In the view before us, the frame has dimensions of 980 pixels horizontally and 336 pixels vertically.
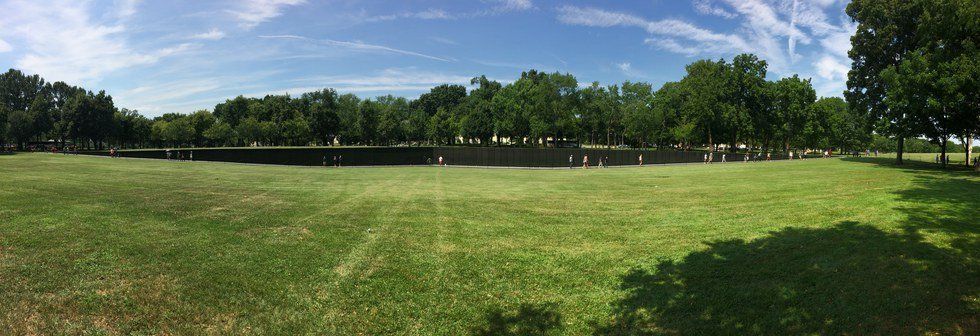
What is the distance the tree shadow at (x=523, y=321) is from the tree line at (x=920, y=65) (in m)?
28.5

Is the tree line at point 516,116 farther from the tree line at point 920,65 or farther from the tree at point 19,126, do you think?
the tree line at point 920,65

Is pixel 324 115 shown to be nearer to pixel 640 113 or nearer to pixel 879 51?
pixel 640 113

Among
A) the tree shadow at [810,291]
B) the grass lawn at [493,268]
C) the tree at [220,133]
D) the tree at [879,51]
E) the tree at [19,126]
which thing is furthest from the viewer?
the tree at [220,133]

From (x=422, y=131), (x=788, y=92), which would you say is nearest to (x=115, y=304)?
(x=788, y=92)

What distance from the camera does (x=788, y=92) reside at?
235ft

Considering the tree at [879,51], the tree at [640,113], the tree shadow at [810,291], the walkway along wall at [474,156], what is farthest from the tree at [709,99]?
the tree shadow at [810,291]

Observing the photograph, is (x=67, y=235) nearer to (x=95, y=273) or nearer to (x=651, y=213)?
(x=95, y=273)

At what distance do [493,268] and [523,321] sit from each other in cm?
226

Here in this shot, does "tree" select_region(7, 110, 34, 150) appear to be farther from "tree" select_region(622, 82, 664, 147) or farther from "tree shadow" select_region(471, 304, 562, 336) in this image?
"tree" select_region(622, 82, 664, 147)

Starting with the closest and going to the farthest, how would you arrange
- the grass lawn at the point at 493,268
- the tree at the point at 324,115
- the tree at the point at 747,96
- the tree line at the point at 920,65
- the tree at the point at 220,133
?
the grass lawn at the point at 493,268 → the tree line at the point at 920,65 → the tree at the point at 747,96 → the tree at the point at 220,133 → the tree at the point at 324,115

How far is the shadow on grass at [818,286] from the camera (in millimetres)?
6199

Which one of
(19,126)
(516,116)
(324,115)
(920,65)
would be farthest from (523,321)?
(324,115)

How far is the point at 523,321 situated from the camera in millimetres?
6969

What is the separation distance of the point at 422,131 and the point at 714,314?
432 feet
